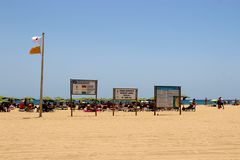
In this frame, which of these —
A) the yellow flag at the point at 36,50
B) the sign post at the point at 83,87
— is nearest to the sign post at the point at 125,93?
the sign post at the point at 83,87

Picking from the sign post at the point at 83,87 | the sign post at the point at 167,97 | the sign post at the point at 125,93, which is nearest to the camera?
the sign post at the point at 83,87

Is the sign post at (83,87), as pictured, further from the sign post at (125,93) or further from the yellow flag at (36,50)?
the yellow flag at (36,50)

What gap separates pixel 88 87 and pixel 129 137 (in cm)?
1506

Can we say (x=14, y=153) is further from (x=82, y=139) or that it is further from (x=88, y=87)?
(x=88, y=87)

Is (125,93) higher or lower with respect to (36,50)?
lower

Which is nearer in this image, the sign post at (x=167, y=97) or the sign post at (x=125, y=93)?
the sign post at (x=125, y=93)

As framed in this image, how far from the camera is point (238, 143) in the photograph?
9.35m

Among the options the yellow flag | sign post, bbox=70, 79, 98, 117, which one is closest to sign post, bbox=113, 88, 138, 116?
sign post, bbox=70, 79, 98, 117

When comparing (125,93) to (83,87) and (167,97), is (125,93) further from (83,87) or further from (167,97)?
(167,97)

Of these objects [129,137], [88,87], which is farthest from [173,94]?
[129,137]

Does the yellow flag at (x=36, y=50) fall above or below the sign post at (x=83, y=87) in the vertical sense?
above

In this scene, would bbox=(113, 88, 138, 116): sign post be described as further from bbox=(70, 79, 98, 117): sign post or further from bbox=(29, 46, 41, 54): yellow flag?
bbox=(29, 46, 41, 54): yellow flag

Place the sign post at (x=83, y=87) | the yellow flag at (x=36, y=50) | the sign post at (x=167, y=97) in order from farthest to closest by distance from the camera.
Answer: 1. the sign post at (x=167, y=97)
2. the sign post at (x=83, y=87)
3. the yellow flag at (x=36, y=50)

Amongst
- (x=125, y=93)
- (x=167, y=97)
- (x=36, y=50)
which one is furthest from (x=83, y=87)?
(x=167, y=97)
